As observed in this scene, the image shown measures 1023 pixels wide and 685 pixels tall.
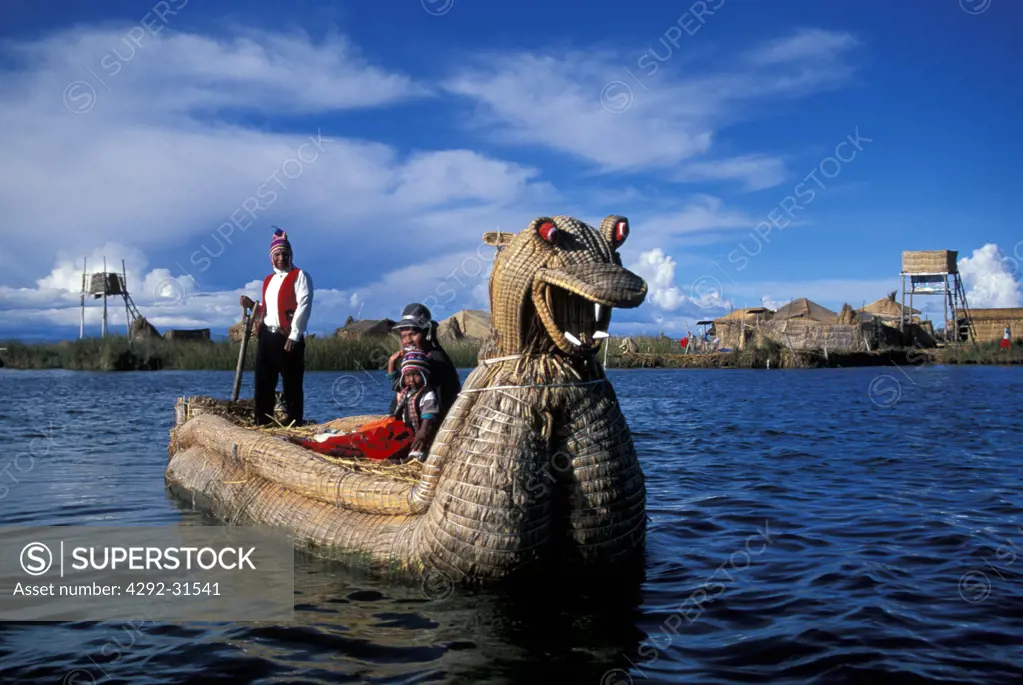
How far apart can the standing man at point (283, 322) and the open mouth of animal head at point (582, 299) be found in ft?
14.0

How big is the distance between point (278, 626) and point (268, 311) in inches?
175

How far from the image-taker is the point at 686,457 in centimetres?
1135

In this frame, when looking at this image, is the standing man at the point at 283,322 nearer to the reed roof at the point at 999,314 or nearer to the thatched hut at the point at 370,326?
the thatched hut at the point at 370,326

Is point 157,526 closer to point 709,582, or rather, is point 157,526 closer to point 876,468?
point 709,582

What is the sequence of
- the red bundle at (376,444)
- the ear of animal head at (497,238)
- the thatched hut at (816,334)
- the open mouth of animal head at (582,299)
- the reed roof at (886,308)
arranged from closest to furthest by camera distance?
the open mouth of animal head at (582,299) → the ear of animal head at (497,238) → the red bundle at (376,444) → the thatched hut at (816,334) → the reed roof at (886,308)

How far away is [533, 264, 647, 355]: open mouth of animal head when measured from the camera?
443cm

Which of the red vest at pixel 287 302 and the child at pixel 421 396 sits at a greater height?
the red vest at pixel 287 302

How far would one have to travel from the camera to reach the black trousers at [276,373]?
8.55 metres

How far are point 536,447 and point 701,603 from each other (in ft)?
4.80

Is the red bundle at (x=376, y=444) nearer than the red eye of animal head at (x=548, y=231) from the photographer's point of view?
No

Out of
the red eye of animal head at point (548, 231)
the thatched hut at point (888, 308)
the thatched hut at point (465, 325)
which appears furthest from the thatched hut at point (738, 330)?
the red eye of animal head at point (548, 231)

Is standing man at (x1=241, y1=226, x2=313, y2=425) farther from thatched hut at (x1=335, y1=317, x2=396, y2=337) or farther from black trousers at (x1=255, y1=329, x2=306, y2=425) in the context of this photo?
thatched hut at (x1=335, y1=317, x2=396, y2=337)

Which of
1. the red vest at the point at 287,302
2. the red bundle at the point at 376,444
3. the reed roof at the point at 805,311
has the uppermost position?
the reed roof at the point at 805,311

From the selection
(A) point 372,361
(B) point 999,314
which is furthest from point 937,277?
(A) point 372,361
